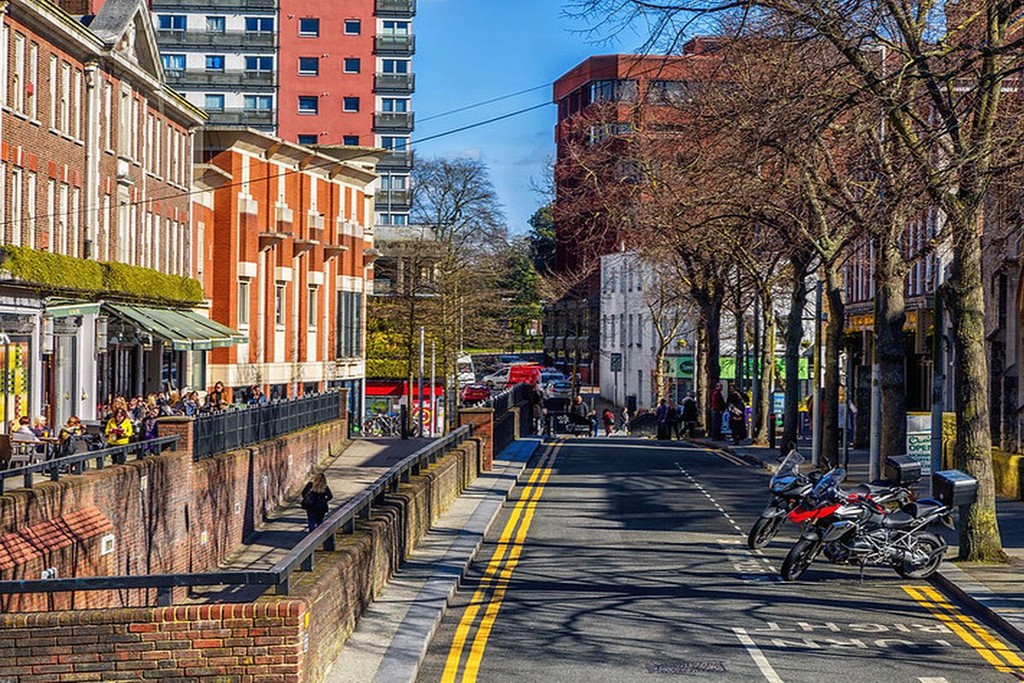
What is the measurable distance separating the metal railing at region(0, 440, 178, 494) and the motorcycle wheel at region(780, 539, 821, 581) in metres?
9.22

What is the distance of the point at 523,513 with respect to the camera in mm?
27500

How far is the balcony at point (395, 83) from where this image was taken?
10650 cm

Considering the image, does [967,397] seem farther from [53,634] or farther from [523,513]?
[53,634]

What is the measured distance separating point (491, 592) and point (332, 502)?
59.3ft

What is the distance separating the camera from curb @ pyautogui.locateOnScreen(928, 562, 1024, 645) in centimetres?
1603

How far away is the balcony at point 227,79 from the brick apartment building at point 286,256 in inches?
1113

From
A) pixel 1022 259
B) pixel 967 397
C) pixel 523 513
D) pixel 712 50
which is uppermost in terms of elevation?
pixel 712 50

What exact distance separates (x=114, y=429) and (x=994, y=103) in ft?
55.0

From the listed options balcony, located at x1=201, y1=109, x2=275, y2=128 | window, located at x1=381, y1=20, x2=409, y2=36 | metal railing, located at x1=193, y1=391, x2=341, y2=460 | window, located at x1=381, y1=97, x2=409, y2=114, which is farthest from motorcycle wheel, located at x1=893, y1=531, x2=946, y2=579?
window, located at x1=381, y1=97, x2=409, y2=114

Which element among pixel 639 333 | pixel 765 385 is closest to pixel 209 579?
pixel 765 385

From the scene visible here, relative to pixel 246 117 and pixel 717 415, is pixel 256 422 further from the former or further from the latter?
pixel 246 117

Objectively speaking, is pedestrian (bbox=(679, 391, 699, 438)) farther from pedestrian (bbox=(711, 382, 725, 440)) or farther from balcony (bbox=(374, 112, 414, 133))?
balcony (bbox=(374, 112, 414, 133))

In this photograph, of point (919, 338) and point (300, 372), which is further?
point (300, 372)

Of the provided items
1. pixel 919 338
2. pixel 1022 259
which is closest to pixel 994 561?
pixel 1022 259
